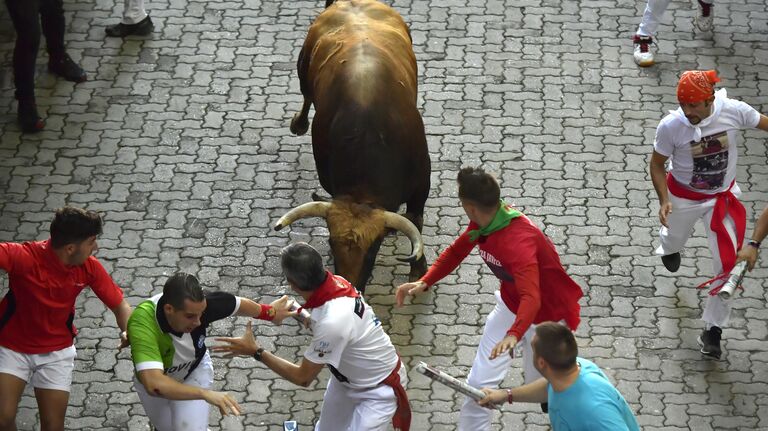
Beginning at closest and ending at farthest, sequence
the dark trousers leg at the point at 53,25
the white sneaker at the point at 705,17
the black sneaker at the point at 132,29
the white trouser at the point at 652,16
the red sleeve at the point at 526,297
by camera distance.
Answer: the red sleeve at the point at 526,297, the dark trousers leg at the point at 53,25, the white trouser at the point at 652,16, the white sneaker at the point at 705,17, the black sneaker at the point at 132,29

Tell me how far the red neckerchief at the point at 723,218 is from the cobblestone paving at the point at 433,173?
2.64 ft

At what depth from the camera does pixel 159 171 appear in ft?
38.7

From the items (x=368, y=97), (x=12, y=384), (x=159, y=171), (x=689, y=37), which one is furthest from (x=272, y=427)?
(x=689, y=37)

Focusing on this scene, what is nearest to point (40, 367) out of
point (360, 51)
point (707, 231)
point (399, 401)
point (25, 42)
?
point (399, 401)

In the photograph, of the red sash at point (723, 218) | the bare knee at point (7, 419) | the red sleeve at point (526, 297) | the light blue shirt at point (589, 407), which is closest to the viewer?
the light blue shirt at point (589, 407)

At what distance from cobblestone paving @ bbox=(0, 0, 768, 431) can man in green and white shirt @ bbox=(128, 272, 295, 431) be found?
118cm

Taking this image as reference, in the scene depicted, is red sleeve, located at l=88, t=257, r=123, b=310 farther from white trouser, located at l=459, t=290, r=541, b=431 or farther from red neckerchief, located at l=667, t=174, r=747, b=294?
red neckerchief, located at l=667, t=174, r=747, b=294

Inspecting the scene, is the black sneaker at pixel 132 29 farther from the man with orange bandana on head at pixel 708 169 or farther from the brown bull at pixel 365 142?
the man with orange bandana on head at pixel 708 169

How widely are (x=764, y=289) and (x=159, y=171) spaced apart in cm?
579

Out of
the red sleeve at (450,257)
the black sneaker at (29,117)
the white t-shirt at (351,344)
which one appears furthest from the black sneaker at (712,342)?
the black sneaker at (29,117)

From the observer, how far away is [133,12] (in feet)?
45.4

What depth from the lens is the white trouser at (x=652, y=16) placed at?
43.2 feet

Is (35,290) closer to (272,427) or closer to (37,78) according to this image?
(272,427)

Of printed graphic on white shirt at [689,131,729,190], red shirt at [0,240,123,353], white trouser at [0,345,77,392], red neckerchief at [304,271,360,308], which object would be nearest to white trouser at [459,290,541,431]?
red neckerchief at [304,271,360,308]
